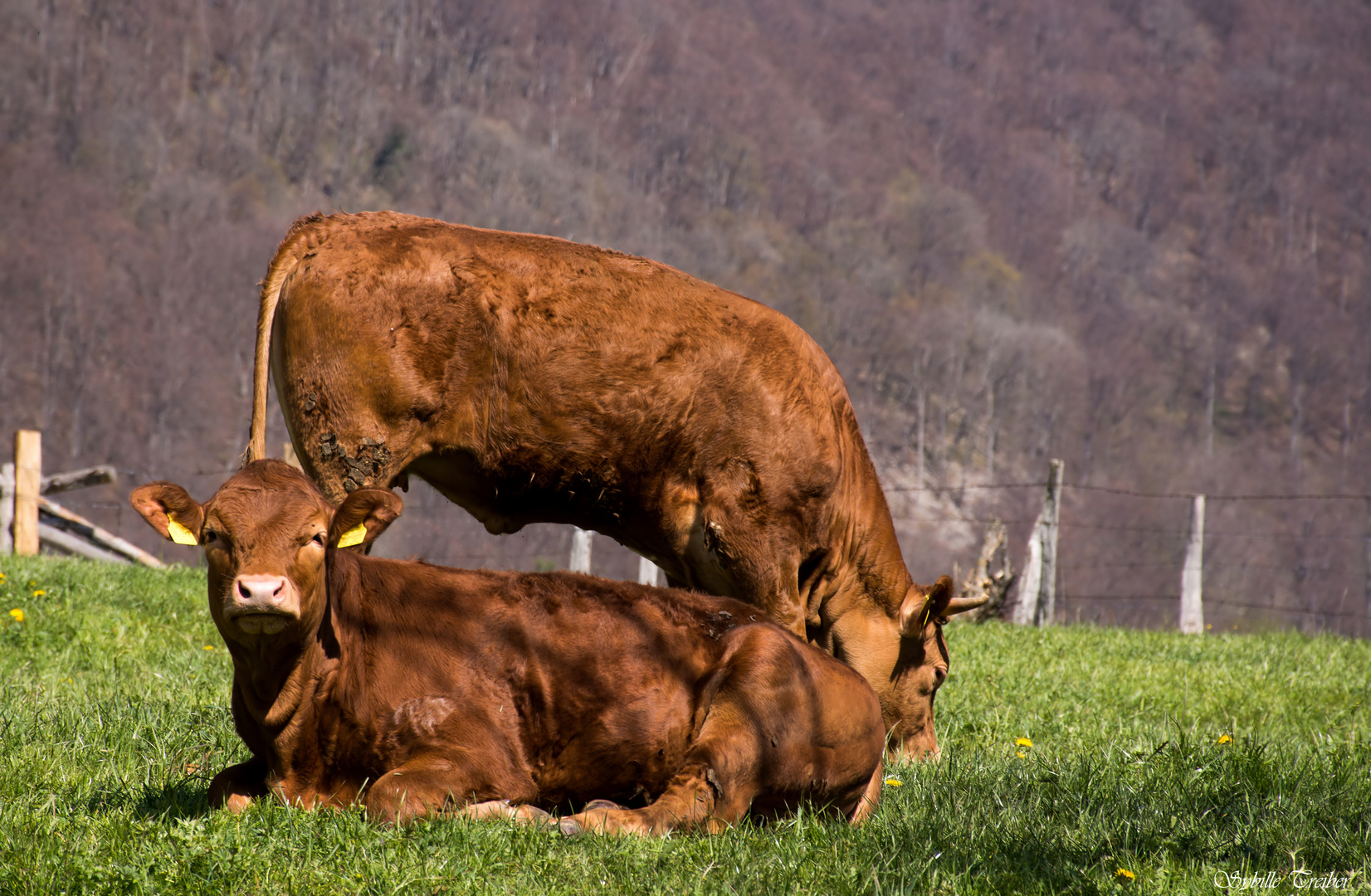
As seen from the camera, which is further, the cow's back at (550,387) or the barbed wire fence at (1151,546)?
the barbed wire fence at (1151,546)

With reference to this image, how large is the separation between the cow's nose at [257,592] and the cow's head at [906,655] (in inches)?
137

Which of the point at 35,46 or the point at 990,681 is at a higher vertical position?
the point at 35,46

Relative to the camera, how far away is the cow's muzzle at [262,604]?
3502 millimetres

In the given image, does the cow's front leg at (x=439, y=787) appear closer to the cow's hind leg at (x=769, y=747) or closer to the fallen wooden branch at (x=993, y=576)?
the cow's hind leg at (x=769, y=747)

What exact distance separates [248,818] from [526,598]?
1.31 m

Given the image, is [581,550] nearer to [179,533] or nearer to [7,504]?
[7,504]

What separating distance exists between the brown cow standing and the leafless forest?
33924 millimetres

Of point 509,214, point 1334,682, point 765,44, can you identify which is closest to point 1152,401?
point 509,214

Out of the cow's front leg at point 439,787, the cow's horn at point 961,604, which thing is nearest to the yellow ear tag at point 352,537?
the cow's front leg at point 439,787

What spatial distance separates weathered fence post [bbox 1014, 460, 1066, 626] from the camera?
43.7 feet

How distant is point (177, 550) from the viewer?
35562 mm

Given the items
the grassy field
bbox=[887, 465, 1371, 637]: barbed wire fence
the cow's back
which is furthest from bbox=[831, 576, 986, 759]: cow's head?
bbox=[887, 465, 1371, 637]: barbed wire fence

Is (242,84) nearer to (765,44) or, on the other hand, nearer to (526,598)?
(765,44)

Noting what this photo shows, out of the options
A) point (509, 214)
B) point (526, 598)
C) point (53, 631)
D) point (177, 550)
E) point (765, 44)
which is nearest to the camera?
point (526, 598)
